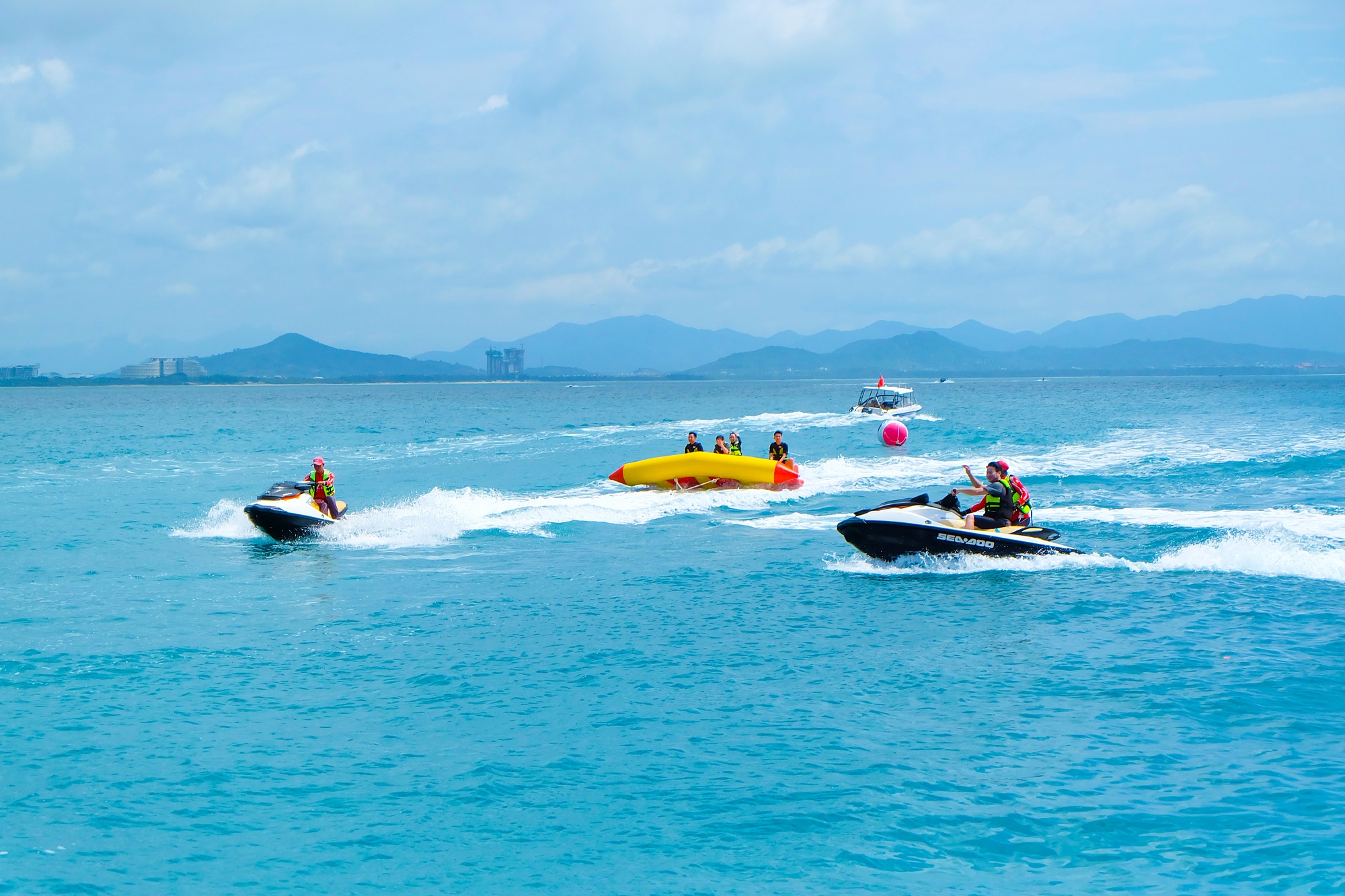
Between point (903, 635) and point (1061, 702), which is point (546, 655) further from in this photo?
point (1061, 702)

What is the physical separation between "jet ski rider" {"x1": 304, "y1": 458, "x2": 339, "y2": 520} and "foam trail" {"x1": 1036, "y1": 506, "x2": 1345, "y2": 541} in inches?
552

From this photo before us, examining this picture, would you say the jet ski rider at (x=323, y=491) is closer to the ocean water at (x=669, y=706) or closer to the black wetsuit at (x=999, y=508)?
the ocean water at (x=669, y=706)

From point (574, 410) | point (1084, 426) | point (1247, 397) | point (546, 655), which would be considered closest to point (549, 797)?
point (546, 655)

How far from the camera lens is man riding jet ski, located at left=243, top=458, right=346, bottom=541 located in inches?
741

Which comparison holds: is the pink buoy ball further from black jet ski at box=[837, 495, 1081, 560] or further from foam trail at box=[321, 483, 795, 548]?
black jet ski at box=[837, 495, 1081, 560]

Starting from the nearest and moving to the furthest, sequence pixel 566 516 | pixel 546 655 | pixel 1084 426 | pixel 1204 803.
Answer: pixel 1204 803 → pixel 546 655 → pixel 566 516 → pixel 1084 426

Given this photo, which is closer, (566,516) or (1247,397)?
(566,516)

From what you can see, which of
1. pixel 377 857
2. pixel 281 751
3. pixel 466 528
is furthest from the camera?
pixel 466 528

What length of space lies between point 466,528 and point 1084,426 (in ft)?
143

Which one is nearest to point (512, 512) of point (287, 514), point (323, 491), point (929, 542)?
point (323, 491)

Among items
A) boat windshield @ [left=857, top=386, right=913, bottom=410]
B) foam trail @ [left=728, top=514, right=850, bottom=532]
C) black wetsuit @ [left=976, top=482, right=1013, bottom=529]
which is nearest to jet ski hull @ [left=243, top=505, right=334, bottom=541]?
foam trail @ [left=728, top=514, right=850, bottom=532]

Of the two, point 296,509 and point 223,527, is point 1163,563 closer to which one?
point 296,509

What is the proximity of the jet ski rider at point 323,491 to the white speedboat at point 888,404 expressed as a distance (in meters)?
43.8

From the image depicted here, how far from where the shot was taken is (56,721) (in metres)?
9.81
